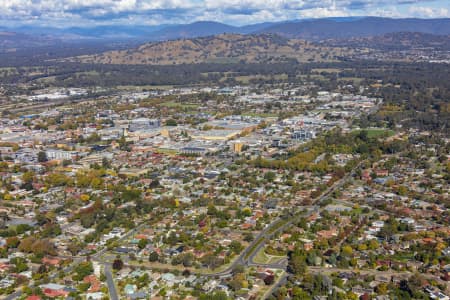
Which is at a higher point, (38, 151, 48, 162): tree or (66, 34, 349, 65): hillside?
(66, 34, 349, 65): hillside

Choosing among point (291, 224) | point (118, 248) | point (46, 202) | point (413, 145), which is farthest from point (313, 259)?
point (413, 145)

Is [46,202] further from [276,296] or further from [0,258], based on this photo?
[276,296]

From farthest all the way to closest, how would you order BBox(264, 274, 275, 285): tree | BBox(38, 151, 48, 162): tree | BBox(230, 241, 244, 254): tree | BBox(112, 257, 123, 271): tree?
1. BBox(38, 151, 48, 162): tree
2. BBox(230, 241, 244, 254): tree
3. BBox(112, 257, 123, 271): tree
4. BBox(264, 274, 275, 285): tree

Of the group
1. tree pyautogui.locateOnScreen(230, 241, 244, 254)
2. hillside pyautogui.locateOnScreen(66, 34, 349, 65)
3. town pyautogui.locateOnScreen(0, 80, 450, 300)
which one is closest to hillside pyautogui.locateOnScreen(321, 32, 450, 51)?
hillside pyautogui.locateOnScreen(66, 34, 349, 65)

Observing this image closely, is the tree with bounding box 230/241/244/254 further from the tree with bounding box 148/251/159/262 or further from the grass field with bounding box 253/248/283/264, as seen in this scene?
the tree with bounding box 148/251/159/262

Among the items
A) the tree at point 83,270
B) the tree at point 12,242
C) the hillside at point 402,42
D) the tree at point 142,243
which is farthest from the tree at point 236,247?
the hillside at point 402,42

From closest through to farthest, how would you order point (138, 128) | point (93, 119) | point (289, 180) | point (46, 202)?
point (46, 202), point (289, 180), point (138, 128), point (93, 119)

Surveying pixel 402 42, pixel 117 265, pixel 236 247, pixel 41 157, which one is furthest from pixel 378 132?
pixel 402 42

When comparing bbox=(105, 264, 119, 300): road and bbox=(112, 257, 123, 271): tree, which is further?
bbox=(112, 257, 123, 271): tree
